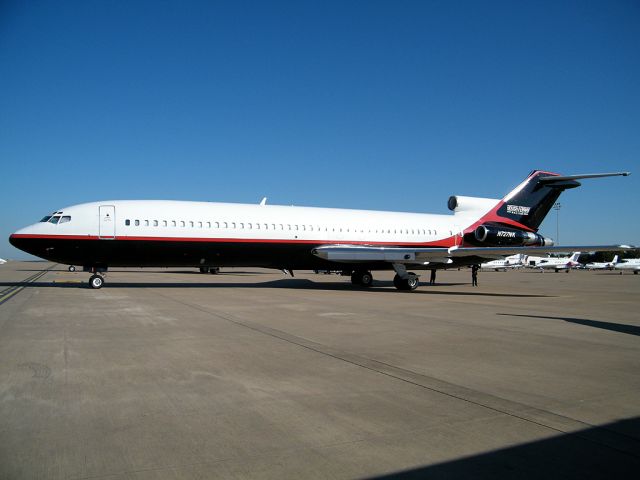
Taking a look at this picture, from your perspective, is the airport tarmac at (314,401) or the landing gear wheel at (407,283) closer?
the airport tarmac at (314,401)

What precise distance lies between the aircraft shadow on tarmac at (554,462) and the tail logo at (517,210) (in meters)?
23.7

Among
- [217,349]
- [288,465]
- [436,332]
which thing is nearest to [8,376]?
[217,349]

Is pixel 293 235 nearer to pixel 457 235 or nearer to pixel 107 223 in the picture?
pixel 107 223

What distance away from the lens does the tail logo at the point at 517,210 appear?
1042 inches

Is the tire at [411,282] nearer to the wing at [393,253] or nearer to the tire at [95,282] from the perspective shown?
the wing at [393,253]

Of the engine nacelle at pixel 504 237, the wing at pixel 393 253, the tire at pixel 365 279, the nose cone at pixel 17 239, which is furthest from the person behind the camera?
the engine nacelle at pixel 504 237

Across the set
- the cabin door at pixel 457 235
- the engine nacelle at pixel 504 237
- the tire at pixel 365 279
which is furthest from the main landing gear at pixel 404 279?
the engine nacelle at pixel 504 237

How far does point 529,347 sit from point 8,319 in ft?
35.2

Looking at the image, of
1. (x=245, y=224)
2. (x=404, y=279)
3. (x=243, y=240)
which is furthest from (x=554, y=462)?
(x=404, y=279)

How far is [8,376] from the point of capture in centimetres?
601

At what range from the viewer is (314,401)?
512 centimetres

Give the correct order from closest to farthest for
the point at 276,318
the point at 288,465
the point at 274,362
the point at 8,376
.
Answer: the point at 288,465 → the point at 8,376 → the point at 274,362 → the point at 276,318

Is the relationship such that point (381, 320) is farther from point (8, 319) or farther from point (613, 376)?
point (8, 319)

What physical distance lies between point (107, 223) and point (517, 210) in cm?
2019
